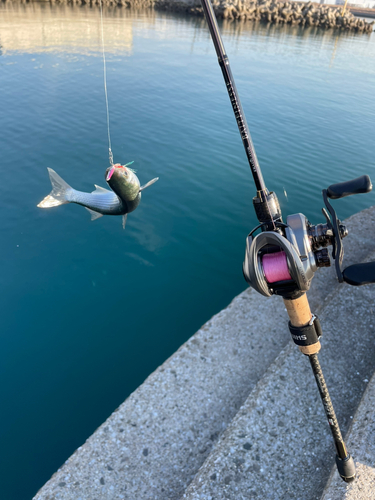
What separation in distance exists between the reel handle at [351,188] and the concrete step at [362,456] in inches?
73.4

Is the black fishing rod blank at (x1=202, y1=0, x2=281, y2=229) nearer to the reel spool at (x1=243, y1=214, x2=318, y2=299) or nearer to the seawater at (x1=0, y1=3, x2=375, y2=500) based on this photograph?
the reel spool at (x1=243, y1=214, x2=318, y2=299)

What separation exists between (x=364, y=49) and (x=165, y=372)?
1299 inches

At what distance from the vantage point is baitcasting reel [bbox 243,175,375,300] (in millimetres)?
1844

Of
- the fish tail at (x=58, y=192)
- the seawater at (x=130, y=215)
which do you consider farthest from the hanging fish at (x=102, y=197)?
the seawater at (x=130, y=215)

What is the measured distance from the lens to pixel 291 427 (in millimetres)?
3211

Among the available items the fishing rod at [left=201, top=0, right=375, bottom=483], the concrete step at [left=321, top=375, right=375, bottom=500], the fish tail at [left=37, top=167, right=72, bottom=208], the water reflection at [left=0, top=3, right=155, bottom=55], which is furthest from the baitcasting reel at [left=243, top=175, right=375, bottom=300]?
the water reflection at [left=0, top=3, right=155, bottom=55]

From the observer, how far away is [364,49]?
2930 cm

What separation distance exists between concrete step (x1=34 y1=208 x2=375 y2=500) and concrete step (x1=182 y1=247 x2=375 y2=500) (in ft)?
0.25

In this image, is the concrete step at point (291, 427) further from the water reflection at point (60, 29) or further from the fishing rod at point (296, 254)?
the water reflection at point (60, 29)

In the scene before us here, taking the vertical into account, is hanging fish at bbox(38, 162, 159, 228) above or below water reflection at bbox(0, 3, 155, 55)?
above

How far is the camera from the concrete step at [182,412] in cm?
307

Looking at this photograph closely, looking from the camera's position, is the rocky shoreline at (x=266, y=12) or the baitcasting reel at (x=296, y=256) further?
the rocky shoreline at (x=266, y=12)

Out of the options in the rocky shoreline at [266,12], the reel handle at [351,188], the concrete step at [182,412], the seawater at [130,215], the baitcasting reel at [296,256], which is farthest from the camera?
the rocky shoreline at [266,12]

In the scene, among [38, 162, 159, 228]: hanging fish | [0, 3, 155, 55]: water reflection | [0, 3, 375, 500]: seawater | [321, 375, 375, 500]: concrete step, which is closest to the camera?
[321, 375, 375, 500]: concrete step
